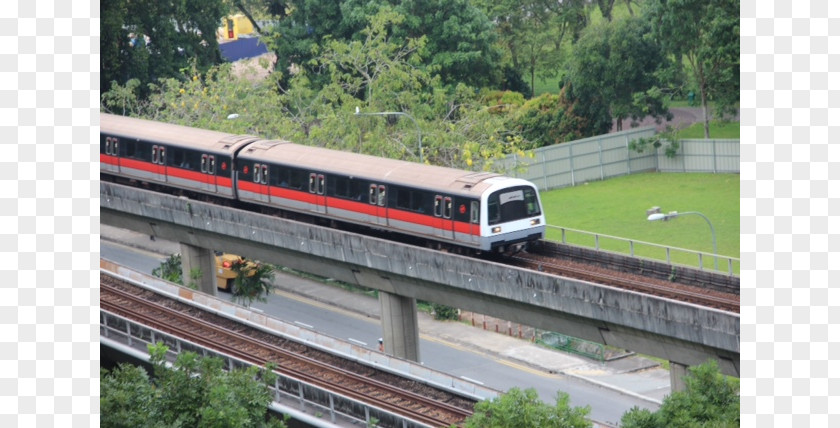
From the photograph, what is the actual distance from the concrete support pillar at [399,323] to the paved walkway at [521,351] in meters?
7.24

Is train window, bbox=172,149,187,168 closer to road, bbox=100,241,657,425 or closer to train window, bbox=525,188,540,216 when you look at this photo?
road, bbox=100,241,657,425

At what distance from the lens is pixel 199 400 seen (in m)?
30.3

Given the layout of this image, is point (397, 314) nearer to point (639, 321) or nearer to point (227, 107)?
point (639, 321)

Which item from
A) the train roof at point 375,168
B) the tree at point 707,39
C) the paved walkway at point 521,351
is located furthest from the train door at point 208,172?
the tree at point 707,39

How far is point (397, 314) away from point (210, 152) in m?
11.5

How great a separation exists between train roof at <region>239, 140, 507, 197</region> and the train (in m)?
0.04

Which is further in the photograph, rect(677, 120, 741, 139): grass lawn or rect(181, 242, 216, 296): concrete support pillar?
Answer: rect(677, 120, 741, 139): grass lawn

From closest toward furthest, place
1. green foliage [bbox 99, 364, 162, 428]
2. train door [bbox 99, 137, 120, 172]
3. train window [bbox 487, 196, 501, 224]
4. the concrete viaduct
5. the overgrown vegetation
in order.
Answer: green foliage [bbox 99, 364, 162, 428] < the concrete viaduct < train window [bbox 487, 196, 501, 224] < train door [bbox 99, 137, 120, 172] < the overgrown vegetation

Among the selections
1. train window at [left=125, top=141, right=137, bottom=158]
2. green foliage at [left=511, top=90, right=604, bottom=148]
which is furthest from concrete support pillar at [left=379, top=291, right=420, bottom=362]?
green foliage at [left=511, top=90, right=604, bottom=148]

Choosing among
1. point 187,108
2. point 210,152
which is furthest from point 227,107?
point 210,152

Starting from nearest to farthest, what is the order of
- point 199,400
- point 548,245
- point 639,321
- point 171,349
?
point 199,400 → point 639,321 → point 171,349 → point 548,245

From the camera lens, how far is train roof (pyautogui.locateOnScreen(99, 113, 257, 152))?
52.5 metres

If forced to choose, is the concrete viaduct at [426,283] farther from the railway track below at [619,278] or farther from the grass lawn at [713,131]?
the grass lawn at [713,131]

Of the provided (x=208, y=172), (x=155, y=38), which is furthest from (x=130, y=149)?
(x=155, y=38)
